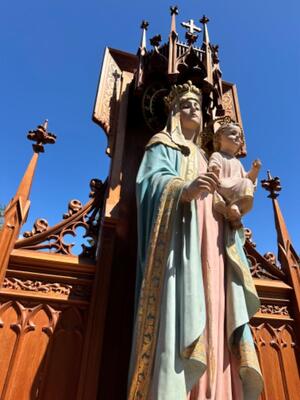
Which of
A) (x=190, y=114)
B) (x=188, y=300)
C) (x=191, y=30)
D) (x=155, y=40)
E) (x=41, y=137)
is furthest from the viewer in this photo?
(x=191, y=30)

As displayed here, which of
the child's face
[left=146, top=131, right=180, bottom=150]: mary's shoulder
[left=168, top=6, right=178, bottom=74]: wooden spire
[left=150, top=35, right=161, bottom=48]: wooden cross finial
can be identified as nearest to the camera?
[left=146, top=131, right=180, bottom=150]: mary's shoulder

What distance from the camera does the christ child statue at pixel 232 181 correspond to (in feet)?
6.91

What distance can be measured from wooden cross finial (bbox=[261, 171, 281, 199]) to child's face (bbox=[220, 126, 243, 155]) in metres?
1.02

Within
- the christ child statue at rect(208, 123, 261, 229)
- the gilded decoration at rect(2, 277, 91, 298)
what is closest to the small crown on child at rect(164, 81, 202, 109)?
the christ child statue at rect(208, 123, 261, 229)

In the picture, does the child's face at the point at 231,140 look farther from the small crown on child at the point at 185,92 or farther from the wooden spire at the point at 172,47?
the wooden spire at the point at 172,47

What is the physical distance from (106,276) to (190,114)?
4.33ft

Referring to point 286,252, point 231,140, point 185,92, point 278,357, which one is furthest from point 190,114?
point 278,357

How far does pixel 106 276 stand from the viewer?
2367 mm

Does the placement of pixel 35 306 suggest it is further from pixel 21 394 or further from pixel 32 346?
pixel 21 394

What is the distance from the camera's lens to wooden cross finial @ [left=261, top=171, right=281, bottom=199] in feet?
11.1

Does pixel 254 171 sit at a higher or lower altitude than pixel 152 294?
higher

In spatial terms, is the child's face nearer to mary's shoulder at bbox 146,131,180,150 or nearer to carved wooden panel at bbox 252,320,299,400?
mary's shoulder at bbox 146,131,180,150

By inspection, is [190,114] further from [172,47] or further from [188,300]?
[188,300]

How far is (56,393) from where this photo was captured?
6.43ft
